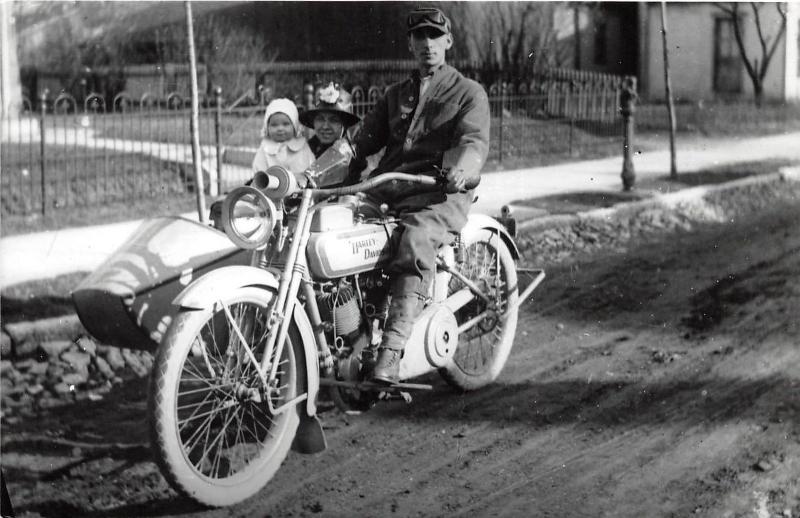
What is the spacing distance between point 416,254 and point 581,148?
3858 millimetres

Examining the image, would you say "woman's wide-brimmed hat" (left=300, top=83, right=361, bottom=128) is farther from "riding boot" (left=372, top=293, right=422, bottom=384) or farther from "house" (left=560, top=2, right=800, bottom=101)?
"house" (left=560, top=2, right=800, bottom=101)

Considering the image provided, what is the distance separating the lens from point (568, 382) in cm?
445

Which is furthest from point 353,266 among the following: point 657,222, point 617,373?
point 657,222

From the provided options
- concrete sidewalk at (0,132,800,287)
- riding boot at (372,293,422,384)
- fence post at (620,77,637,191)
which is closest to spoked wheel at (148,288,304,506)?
riding boot at (372,293,422,384)

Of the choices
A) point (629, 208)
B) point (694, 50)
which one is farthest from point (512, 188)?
point (694, 50)

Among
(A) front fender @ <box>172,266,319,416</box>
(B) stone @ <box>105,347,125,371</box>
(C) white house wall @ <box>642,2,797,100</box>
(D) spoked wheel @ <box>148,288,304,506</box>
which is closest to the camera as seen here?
(D) spoked wheel @ <box>148,288,304,506</box>

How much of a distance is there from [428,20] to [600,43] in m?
1.47

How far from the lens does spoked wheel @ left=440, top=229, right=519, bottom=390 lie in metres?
4.59

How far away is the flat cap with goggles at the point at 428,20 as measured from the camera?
3.88 meters

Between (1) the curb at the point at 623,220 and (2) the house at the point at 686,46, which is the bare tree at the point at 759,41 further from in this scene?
(1) the curb at the point at 623,220

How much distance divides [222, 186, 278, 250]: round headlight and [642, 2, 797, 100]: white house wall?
1.85m

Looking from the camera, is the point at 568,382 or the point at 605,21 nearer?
the point at 568,382

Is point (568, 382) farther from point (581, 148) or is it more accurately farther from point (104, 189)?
point (104, 189)

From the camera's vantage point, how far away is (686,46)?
A: 4293 mm
